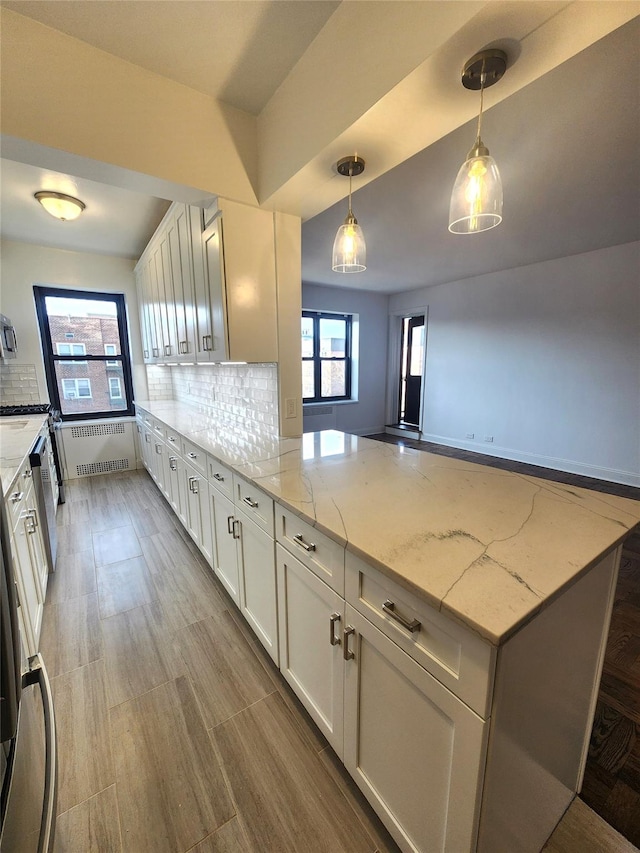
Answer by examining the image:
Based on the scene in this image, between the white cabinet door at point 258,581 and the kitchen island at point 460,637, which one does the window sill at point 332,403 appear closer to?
the white cabinet door at point 258,581

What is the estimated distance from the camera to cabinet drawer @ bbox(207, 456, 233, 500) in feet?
5.62

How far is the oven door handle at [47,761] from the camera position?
70 cm

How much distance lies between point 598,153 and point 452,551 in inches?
105

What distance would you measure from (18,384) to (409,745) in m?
4.71

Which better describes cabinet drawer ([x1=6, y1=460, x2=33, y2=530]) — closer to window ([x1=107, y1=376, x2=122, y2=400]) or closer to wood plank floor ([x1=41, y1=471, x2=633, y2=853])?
wood plank floor ([x1=41, y1=471, x2=633, y2=853])

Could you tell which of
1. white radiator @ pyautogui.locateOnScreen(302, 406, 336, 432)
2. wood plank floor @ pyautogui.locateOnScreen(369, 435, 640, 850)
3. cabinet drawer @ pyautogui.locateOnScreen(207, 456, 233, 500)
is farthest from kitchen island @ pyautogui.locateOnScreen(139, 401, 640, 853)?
white radiator @ pyautogui.locateOnScreen(302, 406, 336, 432)

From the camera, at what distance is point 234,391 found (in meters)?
2.83

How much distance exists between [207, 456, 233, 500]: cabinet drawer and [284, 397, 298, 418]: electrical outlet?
0.53 m

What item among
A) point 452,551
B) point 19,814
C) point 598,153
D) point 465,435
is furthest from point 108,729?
point 465,435

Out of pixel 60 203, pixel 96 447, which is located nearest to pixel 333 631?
pixel 60 203

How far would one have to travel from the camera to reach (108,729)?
1333mm

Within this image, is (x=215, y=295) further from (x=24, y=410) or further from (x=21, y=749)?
(x=24, y=410)

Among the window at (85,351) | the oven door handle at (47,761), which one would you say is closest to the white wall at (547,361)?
the window at (85,351)

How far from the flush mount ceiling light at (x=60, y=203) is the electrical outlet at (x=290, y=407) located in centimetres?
230
